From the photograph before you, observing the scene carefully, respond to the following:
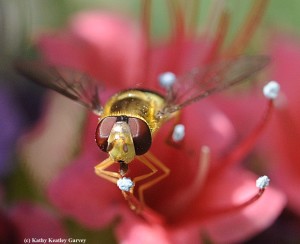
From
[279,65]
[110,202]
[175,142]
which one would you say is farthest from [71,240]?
[279,65]

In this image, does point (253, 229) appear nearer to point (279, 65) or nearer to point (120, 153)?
point (120, 153)

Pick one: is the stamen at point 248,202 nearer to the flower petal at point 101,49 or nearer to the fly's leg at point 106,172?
the fly's leg at point 106,172

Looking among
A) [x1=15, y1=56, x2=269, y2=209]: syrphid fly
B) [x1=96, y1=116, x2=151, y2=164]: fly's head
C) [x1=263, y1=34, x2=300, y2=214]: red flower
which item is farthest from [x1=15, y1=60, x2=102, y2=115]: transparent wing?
[x1=263, y1=34, x2=300, y2=214]: red flower

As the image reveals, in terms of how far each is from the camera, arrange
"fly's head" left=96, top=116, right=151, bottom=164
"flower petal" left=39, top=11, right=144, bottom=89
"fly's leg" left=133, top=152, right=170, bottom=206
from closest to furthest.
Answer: "fly's head" left=96, top=116, right=151, bottom=164
"fly's leg" left=133, top=152, right=170, bottom=206
"flower petal" left=39, top=11, right=144, bottom=89

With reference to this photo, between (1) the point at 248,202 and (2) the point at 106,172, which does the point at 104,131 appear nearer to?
(2) the point at 106,172

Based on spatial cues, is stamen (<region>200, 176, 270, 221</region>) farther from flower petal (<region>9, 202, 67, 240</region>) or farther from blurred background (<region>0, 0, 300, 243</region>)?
flower petal (<region>9, 202, 67, 240</region>)

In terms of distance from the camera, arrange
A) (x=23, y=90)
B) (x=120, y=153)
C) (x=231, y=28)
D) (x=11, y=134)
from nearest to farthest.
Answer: (x=120, y=153), (x=11, y=134), (x=23, y=90), (x=231, y=28)
